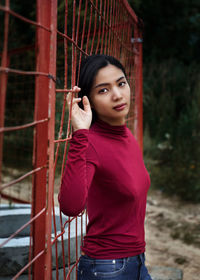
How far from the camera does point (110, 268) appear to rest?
1.25 m

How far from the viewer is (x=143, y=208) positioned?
139 cm

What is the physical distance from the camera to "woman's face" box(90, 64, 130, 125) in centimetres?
130

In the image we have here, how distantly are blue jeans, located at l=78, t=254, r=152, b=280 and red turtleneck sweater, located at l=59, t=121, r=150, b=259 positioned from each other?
0.02 meters

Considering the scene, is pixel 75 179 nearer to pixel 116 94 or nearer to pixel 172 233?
pixel 116 94

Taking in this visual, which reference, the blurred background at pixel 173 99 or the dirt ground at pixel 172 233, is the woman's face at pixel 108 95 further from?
the blurred background at pixel 173 99

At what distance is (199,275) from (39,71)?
9.07 feet

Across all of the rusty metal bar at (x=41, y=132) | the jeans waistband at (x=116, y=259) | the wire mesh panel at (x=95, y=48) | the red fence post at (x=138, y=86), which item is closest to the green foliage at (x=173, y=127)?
the red fence post at (x=138, y=86)

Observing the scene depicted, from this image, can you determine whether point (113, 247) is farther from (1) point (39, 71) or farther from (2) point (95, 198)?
(1) point (39, 71)

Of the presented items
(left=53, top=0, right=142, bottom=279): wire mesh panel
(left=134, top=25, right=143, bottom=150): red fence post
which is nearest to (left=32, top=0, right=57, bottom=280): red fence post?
(left=53, top=0, right=142, bottom=279): wire mesh panel

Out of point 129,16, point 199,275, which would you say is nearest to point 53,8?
point 129,16

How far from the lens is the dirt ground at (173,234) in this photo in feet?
10.7

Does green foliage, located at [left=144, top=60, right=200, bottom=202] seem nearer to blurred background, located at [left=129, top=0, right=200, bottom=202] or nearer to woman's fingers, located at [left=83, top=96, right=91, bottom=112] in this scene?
blurred background, located at [left=129, top=0, right=200, bottom=202]

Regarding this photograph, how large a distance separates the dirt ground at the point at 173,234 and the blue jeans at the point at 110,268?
1914mm

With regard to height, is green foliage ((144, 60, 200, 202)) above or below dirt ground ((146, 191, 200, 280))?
above
